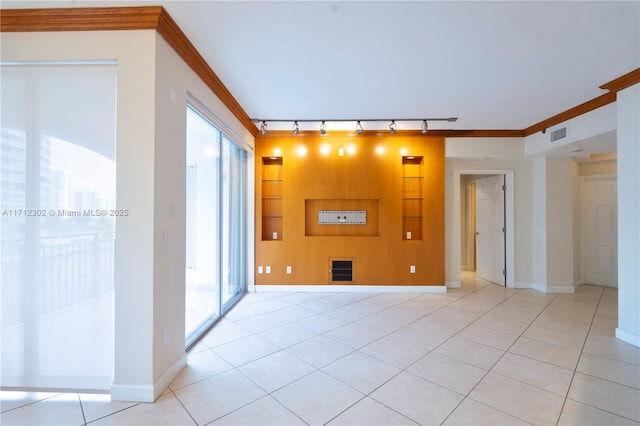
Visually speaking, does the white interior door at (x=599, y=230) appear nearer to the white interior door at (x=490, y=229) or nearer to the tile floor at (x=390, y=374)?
the white interior door at (x=490, y=229)

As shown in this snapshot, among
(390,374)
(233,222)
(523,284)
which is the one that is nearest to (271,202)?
(233,222)

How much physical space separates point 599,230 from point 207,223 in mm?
6925

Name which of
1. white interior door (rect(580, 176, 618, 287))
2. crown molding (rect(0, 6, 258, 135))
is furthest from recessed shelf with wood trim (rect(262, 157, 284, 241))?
white interior door (rect(580, 176, 618, 287))

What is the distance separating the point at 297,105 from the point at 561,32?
260 cm

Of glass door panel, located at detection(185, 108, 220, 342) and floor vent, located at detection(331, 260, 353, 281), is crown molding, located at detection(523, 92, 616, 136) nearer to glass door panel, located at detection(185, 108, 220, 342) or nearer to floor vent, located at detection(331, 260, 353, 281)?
floor vent, located at detection(331, 260, 353, 281)

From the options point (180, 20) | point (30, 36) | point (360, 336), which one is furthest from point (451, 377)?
point (30, 36)

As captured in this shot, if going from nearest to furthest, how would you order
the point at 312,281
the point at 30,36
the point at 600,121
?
the point at 30,36 < the point at 600,121 < the point at 312,281

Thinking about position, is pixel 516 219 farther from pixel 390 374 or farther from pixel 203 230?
pixel 203 230

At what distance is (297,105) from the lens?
3.45 metres

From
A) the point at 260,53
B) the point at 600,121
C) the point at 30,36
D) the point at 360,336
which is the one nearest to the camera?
the point at 30,36

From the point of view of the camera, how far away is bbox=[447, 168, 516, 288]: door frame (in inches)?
187

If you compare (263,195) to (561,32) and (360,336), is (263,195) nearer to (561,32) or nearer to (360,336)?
(360,336)

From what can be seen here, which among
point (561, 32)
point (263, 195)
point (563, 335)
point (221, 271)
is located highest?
point (561, 32)

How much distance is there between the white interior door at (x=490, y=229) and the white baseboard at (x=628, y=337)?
207cm
